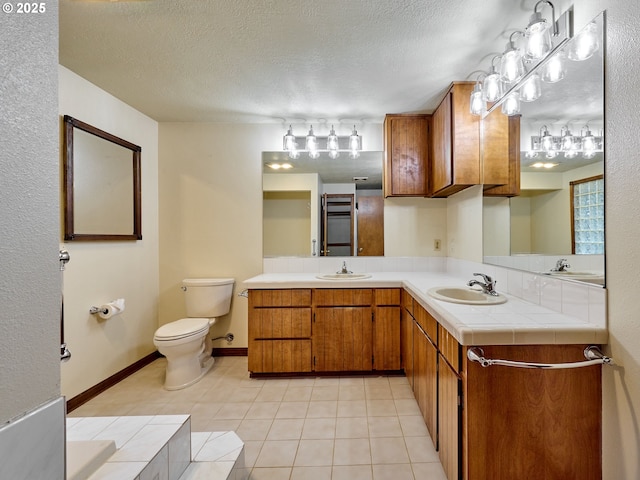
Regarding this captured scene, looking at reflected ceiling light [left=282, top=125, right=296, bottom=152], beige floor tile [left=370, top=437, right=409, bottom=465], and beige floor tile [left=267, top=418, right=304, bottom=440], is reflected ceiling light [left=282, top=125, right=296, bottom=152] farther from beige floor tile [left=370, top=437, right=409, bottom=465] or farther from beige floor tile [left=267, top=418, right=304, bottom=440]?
beige floor tile [left=370, top=437, right=409, bottom=465]

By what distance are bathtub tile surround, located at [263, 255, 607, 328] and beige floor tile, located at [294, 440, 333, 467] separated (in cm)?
139

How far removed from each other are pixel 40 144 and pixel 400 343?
2403 millimetres

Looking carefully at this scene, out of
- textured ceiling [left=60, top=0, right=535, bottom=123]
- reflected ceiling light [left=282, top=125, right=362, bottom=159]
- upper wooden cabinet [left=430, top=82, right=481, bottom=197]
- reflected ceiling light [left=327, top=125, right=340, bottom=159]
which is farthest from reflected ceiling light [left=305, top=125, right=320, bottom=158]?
upper wooden cabinet [left=430, top=82, right=481, bottom=197]

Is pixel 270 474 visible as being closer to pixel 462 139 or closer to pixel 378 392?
pixel 378 392

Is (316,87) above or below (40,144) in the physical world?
above

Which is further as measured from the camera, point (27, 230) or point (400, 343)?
point (400, 343)

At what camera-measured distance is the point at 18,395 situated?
441 millimetres

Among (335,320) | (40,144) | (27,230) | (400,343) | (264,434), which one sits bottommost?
(264,434)

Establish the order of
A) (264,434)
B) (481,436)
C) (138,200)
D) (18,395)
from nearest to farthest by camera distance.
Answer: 1. (18,395)
2. (481,436)
3. (264,434)
4. (138,200)

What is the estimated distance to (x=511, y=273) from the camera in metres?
1.72

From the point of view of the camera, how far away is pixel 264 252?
9.39ft

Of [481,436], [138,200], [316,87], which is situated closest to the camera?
[481,436]

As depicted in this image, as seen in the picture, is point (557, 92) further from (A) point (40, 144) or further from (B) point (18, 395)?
(B) point (18, 395)

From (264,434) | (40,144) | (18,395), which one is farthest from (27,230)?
(264,434)
